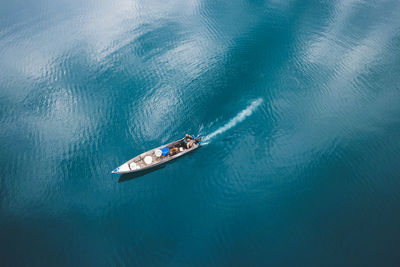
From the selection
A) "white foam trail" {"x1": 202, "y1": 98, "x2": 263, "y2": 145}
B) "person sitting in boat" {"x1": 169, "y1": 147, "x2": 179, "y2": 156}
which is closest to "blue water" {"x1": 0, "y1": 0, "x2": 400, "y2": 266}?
"white foam trail" {"x1": 202, "y1": 98, "x2": 263, "y2": 145}

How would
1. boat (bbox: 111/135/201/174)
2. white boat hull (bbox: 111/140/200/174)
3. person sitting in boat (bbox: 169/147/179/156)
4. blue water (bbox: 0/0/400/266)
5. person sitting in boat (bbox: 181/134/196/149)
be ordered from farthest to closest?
1. person sitting in boat (bbox: 181/134/196/149)
2. person sitting in boat (bbox: 169/147/179/156)
3. boat (bbox: 111/135/201/174)
4. white boat hull (bbox: 111/140/200/174)
5. blue water (bbox: 0/0/400/266)

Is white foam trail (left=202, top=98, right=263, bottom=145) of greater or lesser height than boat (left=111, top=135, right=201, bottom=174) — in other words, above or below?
above

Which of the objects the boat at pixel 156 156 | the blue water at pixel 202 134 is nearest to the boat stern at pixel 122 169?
the boat at pixel 156 156

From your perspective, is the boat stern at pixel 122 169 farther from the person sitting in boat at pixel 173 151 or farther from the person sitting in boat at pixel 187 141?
the person sitting in boat at pixel 187 141

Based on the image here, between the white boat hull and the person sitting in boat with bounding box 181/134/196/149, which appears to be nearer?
the white boat hull

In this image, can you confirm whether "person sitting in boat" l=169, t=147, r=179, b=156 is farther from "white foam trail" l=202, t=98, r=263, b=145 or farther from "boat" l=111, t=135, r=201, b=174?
"white foam trail" l=202, t=98, r=263, b=145

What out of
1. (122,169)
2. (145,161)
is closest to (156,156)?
→ (145,161)

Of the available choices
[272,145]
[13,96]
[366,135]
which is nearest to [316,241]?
[272,145]

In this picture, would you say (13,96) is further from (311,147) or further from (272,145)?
(311,147)
